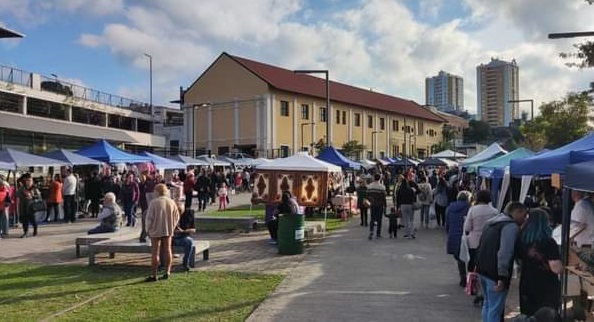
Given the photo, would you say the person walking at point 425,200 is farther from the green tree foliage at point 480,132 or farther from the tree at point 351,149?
the green tree foliage at point 480,132

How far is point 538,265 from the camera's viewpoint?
6.34 metres

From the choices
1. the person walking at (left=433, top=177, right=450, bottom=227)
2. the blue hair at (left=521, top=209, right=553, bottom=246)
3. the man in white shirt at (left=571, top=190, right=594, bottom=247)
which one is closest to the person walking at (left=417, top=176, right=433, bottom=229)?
the person walking at (left=433, top=177, right=450, bottom=227)

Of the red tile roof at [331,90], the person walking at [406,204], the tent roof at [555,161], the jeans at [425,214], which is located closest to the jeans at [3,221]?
the person walking at [406,204]

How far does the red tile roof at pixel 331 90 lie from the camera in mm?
64375

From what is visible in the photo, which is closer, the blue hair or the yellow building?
the blue hair

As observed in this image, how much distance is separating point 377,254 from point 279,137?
51.1 meters

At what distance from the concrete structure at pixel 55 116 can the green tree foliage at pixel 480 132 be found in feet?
233

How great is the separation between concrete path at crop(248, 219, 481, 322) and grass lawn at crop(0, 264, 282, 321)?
0.54 meters

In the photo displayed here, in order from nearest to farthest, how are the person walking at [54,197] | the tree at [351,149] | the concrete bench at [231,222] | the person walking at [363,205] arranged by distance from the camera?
the concrete bench at [231,222] → the person walking at [363,205] → the person walking at [54,197] → the tree at [351,149]

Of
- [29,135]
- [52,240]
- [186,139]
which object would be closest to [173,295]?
[52,240]

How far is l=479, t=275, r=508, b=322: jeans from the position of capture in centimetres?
655

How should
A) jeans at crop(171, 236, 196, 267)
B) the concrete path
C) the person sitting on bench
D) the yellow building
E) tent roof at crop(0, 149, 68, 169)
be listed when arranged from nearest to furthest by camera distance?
the concrete path
jeans at crop(171, 236, 196, 267)
the person sitting on bench
tent roof at crop(0, 149, 68, 169)
the yellow building

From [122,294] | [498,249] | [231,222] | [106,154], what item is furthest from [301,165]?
[498,249]

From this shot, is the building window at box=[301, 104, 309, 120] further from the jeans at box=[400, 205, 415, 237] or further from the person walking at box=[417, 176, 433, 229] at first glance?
the jeans at box=[400, 205, 415, 237]
